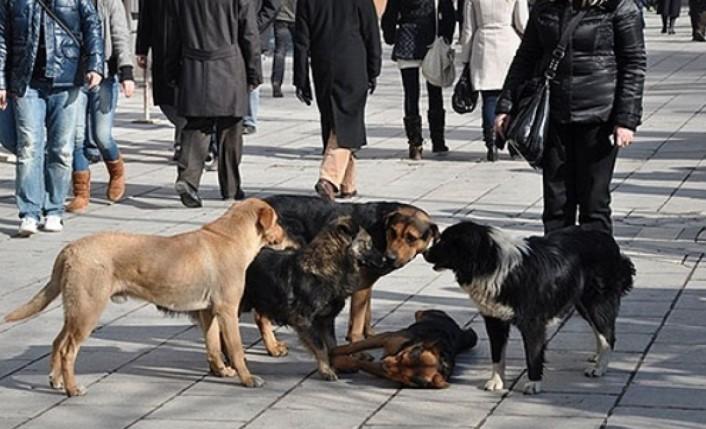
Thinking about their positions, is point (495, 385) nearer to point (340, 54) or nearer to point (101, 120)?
point (340, 54)

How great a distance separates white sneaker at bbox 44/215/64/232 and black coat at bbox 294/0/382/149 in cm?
230

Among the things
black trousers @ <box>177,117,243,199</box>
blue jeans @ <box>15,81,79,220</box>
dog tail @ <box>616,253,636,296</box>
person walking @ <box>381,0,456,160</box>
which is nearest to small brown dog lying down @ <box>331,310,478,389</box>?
dog tail @ <box>616,253,636,296</box>

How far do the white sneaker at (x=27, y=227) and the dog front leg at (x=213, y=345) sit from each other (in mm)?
4128

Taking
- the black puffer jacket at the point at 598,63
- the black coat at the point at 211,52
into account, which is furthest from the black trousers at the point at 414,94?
the black puffer jacket at the point at 598,63

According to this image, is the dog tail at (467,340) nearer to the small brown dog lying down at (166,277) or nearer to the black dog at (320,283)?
the black dog at (320,283)

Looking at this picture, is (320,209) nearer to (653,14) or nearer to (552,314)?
(552,314)

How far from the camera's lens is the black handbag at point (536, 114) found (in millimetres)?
7992

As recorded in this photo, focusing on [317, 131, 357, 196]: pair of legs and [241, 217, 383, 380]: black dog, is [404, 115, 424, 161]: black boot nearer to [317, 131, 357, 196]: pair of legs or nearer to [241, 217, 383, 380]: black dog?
[317, 131, 357, 196]: pair of legs

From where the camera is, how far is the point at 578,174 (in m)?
8.34

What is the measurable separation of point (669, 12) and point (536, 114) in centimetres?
2540

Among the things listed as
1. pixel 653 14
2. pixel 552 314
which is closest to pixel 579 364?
pixel 552 314

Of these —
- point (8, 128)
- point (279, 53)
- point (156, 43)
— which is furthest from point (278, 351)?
point (279, 53)

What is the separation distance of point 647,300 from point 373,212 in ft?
7.13

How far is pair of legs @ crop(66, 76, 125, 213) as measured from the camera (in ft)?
41.1
